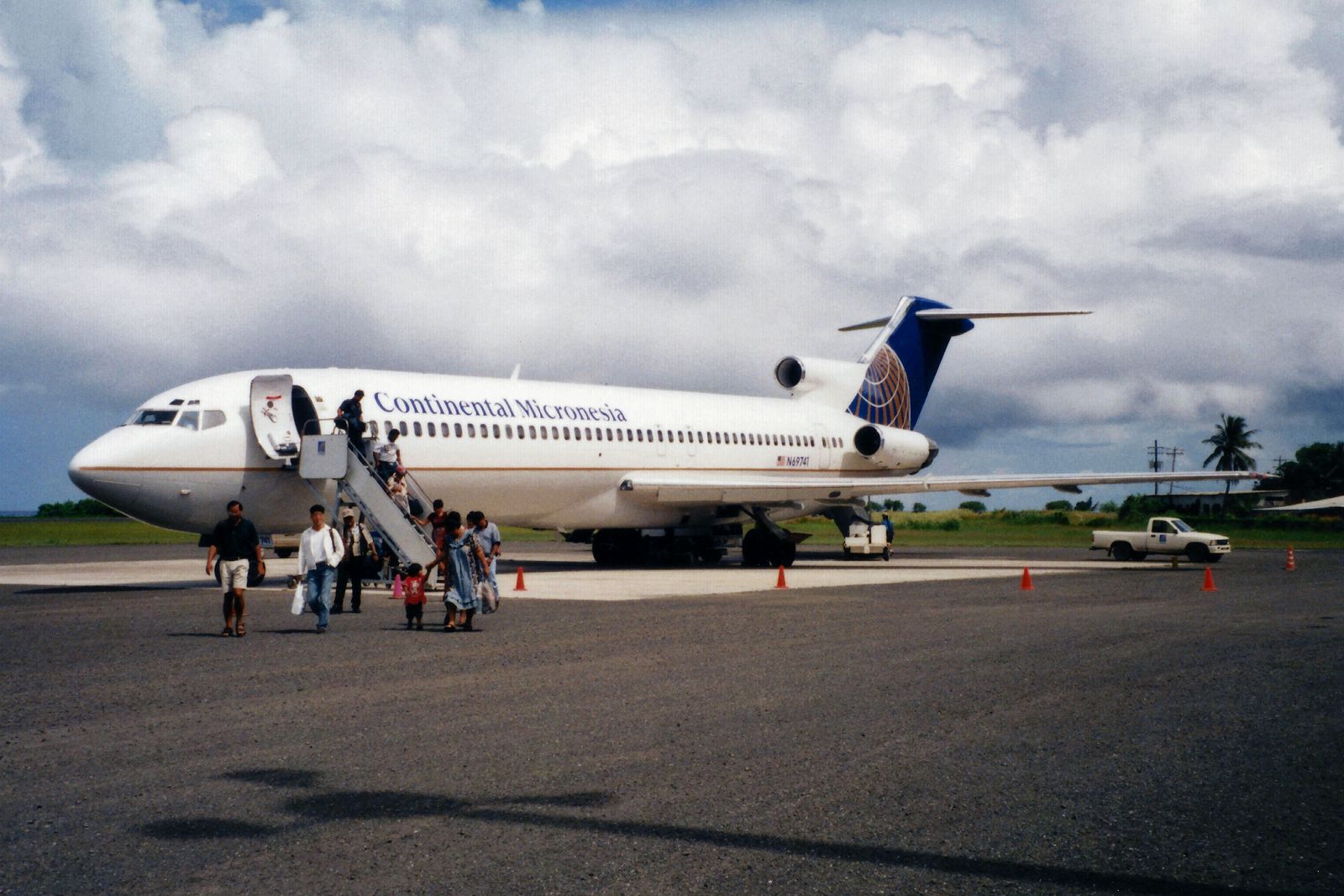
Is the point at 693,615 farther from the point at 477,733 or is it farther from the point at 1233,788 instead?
the point at 1233,788

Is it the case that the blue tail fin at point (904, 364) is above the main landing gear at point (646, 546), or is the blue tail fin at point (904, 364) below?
above

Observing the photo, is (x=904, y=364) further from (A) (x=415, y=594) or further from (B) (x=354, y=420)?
(A) (x=415, y=594)

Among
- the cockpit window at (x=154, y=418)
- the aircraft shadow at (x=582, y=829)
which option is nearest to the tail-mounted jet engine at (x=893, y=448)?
the cockpit window at (x=154, y=418)

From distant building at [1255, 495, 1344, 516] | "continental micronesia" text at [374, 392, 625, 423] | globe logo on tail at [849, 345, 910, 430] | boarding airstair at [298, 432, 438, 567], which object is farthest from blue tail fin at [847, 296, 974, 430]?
distant building at [1255, 495, 1344, 516]

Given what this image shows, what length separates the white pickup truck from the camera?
36906 mm

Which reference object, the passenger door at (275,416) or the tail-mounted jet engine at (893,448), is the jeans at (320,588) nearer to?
the passenger door at (275,416)

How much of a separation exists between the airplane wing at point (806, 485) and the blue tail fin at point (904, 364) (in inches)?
358

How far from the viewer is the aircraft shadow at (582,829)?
5.96 m

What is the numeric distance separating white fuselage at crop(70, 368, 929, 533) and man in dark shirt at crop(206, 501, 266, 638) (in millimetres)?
6614

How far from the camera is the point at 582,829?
680cm

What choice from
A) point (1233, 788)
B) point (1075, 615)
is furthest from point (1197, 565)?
point (1233, 788)

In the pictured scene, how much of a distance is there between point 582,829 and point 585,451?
79.1ft

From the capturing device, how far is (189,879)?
5.88 meters

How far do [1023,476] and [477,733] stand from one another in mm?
26717
